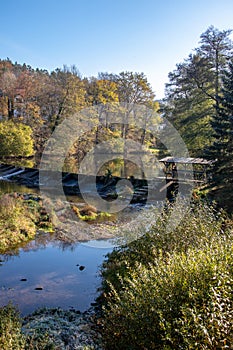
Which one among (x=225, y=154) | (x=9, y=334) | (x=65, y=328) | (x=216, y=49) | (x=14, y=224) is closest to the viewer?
(x=9, y=334)

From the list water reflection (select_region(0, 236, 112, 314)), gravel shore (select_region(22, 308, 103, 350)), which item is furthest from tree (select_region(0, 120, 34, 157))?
gravel shore (select_region(22, 308, 103, 350))

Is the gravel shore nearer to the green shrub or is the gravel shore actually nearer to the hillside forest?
the green shrub

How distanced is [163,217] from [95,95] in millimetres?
26778

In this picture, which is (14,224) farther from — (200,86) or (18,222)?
(200,86)

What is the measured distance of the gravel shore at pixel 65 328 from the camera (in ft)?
15.1

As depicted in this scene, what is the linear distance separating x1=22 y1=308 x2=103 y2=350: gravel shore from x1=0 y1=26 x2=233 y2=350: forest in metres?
0.26

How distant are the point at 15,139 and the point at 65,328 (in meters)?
25.4

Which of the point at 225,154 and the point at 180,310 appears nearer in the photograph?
the point at 180,310

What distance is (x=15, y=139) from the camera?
28203 mm

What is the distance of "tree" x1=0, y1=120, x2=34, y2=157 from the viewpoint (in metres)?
27.7

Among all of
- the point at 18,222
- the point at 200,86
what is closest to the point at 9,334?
the point at 18,222

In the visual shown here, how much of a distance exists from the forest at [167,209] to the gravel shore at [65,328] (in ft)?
0.86

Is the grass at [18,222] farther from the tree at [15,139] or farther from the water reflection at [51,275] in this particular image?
the tree at [15,139]

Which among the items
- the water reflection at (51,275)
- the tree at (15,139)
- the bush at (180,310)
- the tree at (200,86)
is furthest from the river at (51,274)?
the tree at (15,139)
